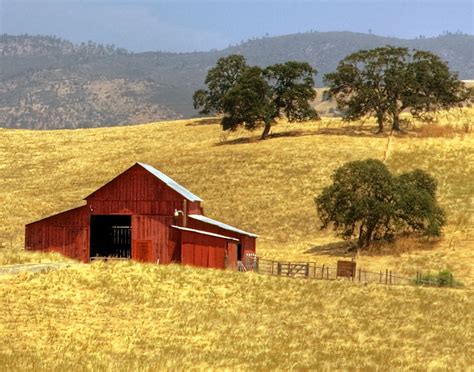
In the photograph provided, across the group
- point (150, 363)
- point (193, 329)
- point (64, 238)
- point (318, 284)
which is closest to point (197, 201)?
point (64, 238)

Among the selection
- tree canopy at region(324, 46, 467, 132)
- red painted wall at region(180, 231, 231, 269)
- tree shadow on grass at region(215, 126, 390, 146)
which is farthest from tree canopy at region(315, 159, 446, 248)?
tree shadow on grass at region(215, 126, 390, 146)

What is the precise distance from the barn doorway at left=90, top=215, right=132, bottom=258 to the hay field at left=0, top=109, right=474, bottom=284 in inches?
252

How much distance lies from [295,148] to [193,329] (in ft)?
208

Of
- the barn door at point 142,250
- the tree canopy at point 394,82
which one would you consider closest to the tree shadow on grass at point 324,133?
the tree canopy at point 394,82

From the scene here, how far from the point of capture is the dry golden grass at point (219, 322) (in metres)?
26.6

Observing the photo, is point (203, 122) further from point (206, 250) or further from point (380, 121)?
point (206, 250)

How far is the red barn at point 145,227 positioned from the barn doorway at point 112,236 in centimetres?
8

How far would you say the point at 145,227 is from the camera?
51469 millimetres

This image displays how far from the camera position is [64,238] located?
52.6 metres

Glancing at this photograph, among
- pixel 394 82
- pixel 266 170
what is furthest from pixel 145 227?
pixel 394 82

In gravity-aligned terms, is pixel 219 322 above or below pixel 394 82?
below

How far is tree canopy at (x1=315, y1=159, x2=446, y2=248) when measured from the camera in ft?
195

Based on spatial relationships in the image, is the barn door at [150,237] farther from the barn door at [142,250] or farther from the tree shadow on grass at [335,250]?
the tree shadow on grass at [335,250]

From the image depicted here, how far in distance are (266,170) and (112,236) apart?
33493mm
